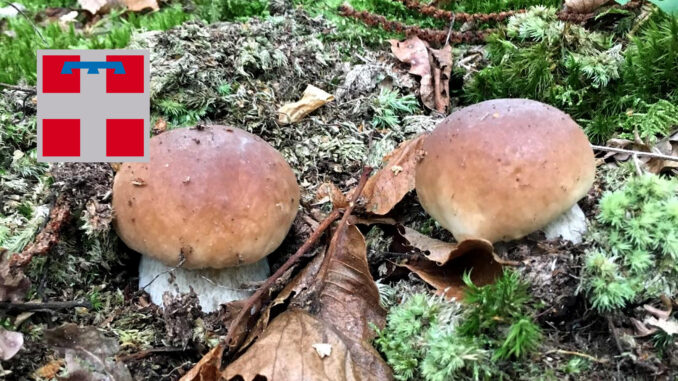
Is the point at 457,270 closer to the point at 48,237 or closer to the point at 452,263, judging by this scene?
the point at 452,263

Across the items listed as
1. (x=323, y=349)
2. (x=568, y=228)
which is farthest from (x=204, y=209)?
(x=568, y=228)

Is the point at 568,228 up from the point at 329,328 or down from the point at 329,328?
up

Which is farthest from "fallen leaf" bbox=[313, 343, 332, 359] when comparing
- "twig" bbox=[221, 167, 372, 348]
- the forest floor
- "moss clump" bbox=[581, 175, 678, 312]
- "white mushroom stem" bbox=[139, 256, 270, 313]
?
"moss clump" bbox=[581, 175, 678, 312]

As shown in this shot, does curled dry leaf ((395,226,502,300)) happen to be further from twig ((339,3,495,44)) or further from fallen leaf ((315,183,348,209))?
twig ((339,3,495,44))

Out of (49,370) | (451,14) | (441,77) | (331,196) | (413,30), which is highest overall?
(451,14)

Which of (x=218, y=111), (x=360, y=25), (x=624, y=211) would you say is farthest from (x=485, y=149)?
(x=360, y=25)

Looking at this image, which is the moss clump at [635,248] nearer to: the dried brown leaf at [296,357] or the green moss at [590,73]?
the green moss at [590,73]

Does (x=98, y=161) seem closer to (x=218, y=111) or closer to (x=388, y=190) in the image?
(x=218, y=111)
